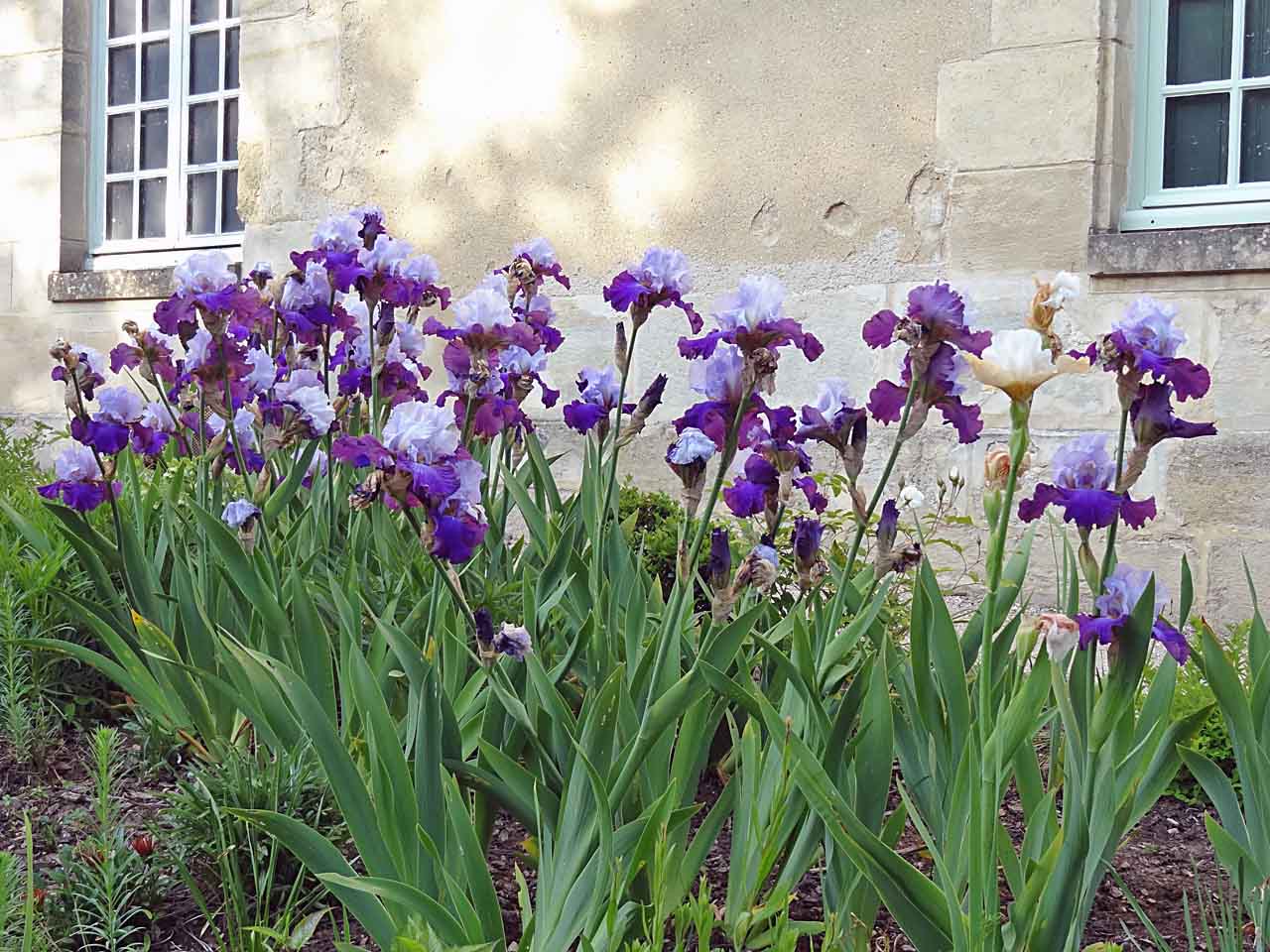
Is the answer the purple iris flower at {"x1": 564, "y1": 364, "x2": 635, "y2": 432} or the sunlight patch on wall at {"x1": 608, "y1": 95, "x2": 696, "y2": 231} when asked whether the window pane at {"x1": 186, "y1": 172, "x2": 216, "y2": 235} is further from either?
the purple iris flower at {"x1": 564, "y1": 364, "x2": 635, "y2": 432}

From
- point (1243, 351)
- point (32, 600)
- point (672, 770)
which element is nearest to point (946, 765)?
point (672, 770)

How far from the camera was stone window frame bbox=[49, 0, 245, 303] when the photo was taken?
615 centimetres

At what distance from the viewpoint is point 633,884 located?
170 centimetres

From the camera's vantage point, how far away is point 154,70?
6.43m

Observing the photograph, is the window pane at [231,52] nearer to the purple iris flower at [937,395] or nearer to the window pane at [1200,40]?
the window pane at [1200,40]

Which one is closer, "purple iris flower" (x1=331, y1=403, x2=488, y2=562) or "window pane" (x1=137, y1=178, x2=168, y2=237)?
"purple iris flower" (x1=331, y1=403, x2=488, y2=562)

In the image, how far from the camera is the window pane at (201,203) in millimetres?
6297

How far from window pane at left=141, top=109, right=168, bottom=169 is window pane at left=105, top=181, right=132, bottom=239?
15cm

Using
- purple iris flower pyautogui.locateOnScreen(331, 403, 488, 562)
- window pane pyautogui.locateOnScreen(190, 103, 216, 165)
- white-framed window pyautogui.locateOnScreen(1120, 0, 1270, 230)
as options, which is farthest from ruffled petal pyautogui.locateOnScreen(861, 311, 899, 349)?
window pane pyautogui.locateOnScreen(190, 103, 216, 165)

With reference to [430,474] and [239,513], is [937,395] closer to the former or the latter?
[430,474]

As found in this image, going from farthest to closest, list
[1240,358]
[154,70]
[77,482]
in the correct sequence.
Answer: [154,70] → [1240,358] → [77,482]

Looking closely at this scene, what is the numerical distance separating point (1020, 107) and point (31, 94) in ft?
15.6

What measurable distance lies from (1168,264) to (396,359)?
7.51ft

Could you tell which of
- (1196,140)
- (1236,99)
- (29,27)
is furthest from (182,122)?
(1236,99)
